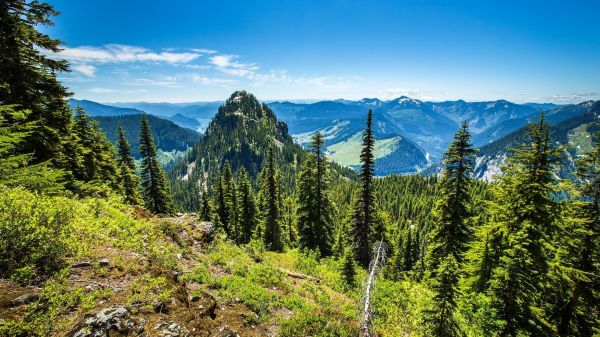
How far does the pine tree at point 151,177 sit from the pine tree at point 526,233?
3677 cm

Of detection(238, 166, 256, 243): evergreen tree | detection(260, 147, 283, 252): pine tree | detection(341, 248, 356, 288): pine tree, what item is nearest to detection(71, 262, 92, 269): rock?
detection(341, 248, 356, 288): pine tree

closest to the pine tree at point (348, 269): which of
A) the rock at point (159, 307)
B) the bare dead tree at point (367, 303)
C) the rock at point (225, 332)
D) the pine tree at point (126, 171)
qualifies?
the bare dead tree at point (367, 303)

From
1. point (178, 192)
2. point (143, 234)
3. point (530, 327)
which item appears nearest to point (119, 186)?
point (143, 234)

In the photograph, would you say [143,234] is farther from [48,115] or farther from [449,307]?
[449,307]

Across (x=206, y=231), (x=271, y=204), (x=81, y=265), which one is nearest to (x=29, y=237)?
(x=81, y=265)

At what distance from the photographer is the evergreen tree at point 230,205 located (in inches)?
1758

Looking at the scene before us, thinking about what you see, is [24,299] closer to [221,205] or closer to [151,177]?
[151,177]

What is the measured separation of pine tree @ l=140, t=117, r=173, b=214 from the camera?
35906 millimetres

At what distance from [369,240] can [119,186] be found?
29.7 metres

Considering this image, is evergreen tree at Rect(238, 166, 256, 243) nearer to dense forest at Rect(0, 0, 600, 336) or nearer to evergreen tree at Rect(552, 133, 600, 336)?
dense forest at Rect(0, 0, 600, 336)

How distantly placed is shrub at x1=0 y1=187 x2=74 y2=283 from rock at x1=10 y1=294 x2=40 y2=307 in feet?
2.32

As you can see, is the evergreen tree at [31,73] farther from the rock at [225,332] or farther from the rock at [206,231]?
the rock at [225,332]

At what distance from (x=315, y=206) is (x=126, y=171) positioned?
25825 millimetres

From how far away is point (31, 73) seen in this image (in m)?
15.6
